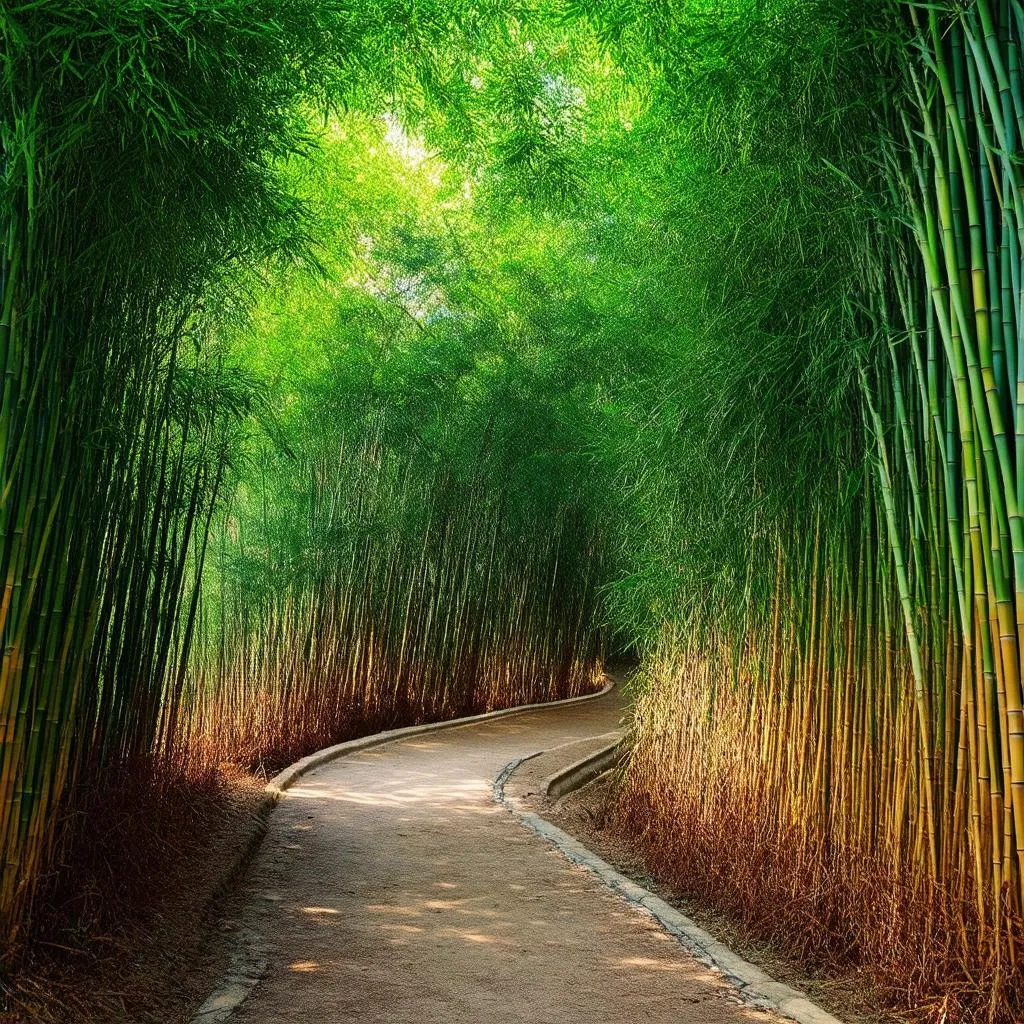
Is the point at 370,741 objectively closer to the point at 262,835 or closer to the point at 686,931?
the point at 262,835

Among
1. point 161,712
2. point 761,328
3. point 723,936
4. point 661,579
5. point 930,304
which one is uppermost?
point 761,328

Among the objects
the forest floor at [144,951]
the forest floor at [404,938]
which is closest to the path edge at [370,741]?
the forest floor at [404,938]

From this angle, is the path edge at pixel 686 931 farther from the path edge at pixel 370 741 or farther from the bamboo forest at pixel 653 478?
the path edge at pixel 370 741

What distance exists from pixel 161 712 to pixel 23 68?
2585 millimetres

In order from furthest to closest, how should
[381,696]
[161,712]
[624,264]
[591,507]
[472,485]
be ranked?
[591,507] < [472,485] < [381,696] < [624,264] < [161,712]

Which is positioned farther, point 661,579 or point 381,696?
point 381,696

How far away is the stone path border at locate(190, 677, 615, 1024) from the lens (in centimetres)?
287

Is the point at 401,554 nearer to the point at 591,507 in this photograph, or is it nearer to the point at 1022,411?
the point at 591,507

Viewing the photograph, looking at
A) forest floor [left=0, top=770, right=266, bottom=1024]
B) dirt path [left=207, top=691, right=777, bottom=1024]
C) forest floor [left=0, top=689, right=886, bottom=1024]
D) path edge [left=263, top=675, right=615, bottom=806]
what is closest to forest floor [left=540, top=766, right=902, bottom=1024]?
forest floor [left=0, top=689, right=886, bottom=1024]

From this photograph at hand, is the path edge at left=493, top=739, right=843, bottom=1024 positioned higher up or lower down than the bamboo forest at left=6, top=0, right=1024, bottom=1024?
lower down

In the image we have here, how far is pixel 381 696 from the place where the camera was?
8727mm

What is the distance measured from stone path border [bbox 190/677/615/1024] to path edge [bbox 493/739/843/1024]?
4.12 feet

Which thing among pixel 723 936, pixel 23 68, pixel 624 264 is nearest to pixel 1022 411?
pixel 723 936

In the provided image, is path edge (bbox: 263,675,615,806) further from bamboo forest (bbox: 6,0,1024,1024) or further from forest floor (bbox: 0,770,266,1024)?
forest floor (bbox: 0,770,266,1024)
